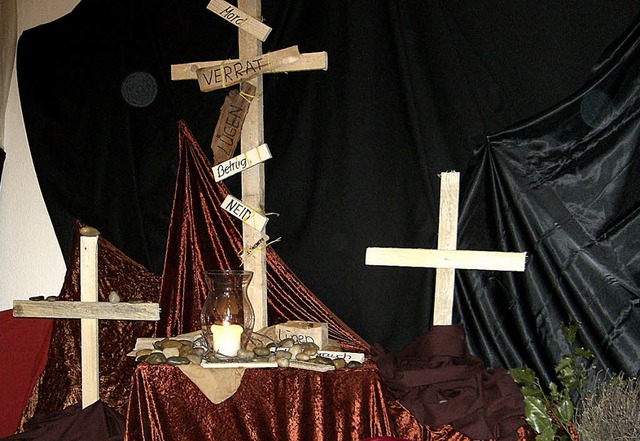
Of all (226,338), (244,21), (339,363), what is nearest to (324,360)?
(339,363)

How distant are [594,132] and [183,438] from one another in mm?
1496

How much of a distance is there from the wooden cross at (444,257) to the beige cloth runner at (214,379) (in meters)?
0.54

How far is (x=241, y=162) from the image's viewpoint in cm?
227

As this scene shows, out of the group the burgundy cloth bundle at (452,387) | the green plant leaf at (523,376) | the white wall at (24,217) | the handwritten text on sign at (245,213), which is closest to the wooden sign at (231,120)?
the handwritten text on sign at (245,213)

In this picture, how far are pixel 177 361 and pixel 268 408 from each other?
0.29m

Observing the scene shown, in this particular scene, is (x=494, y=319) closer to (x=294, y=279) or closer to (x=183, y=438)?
(x=294, y=279)

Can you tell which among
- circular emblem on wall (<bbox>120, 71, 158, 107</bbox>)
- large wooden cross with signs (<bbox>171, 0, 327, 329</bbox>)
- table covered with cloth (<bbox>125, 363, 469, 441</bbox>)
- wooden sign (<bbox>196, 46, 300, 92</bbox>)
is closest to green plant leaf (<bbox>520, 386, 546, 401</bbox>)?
table covered with cloth (<bbox>125, 363, 469, 441</bbox>)

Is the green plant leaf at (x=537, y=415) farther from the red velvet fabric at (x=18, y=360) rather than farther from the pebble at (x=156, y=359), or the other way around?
the red velvet fabric at (x=18, y=360)

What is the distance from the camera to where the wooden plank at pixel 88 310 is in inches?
87.2

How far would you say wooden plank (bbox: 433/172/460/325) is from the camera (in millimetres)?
2148

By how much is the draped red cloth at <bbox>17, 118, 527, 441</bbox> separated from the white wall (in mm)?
285

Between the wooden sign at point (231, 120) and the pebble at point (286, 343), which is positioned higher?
the wooden sign at point (231, 120)

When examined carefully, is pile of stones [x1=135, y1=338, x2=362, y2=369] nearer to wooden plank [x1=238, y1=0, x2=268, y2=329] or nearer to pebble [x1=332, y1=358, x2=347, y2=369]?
pebble [x1=332, y1=358, x2=347, y2=369]

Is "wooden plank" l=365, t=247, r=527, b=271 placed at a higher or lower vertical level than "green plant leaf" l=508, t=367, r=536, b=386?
higher
